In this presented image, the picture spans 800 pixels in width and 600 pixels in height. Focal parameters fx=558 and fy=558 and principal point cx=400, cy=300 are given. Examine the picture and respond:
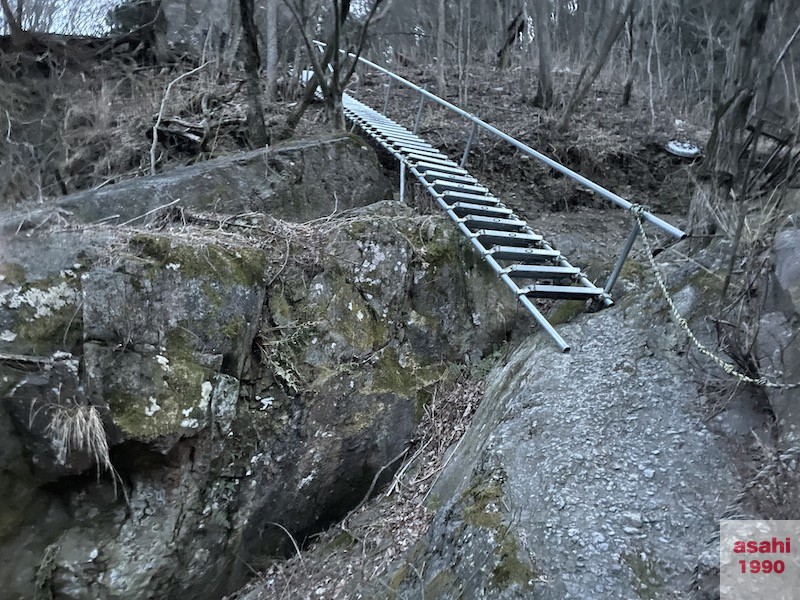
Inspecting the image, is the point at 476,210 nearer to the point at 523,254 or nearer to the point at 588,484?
the point at 523,254

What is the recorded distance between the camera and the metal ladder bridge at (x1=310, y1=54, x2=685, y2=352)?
13.8ft

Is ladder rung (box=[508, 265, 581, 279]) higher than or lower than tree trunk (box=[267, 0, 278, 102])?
lower

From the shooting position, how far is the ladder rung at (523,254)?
4.63 m

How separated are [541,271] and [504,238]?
0.66 metres

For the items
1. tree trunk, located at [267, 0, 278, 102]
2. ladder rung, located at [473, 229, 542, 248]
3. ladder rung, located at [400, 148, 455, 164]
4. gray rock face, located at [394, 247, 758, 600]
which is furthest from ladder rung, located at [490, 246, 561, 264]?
tree trunk, located at [267, 0, 278, 102]

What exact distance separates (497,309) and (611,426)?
191cm

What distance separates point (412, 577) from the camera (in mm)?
3076

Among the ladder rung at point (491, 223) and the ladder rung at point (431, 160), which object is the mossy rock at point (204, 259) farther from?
the ladder rung at point (431, 160)

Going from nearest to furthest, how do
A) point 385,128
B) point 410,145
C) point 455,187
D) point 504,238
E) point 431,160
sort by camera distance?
point 504,238 < point 455,187 < point 431,160 < point 410,145 < point 385,128

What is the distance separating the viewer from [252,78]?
6.05m

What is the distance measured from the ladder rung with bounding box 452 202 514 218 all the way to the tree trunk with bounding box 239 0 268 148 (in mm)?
2549

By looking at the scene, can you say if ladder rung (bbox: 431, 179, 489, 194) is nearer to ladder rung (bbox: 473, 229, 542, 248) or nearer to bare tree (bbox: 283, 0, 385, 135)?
ladder rung (bbox: 473, 229, 542, 248)

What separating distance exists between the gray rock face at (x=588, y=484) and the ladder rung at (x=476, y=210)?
1890 millimetres

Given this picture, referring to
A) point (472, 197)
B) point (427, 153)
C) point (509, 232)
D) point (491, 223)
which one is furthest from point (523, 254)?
point (427, 153)
